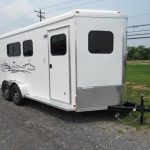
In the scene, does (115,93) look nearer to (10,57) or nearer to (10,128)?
(10,128)

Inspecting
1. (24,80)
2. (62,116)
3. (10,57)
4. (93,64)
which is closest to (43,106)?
(24,80)

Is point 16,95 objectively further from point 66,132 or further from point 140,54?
point 140,54

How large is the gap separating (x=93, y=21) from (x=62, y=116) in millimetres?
2851

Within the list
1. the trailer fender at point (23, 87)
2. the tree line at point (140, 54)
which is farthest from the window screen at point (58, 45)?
the tree line at point (140, 54)

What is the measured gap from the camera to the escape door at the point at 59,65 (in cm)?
826

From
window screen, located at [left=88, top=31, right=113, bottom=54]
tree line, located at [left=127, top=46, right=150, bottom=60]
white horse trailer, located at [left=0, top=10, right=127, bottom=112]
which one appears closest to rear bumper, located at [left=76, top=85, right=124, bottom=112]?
white horse trailer, located at [left=0, top=10, right=127, bottom=112]

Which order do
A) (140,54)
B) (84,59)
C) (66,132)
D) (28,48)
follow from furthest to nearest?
(140,54) < (28,48) < (84,59) < (66,132)

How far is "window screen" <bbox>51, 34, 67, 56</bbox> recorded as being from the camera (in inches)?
328

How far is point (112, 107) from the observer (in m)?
8.33

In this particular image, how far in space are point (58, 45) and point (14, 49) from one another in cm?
364

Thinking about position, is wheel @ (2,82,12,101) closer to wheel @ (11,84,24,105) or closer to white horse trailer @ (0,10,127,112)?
wheel @ (11,84,24,105)

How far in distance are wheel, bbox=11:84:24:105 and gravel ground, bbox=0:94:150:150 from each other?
997 mm

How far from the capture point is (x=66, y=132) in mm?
7488

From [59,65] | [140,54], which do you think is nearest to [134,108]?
[59,65]
